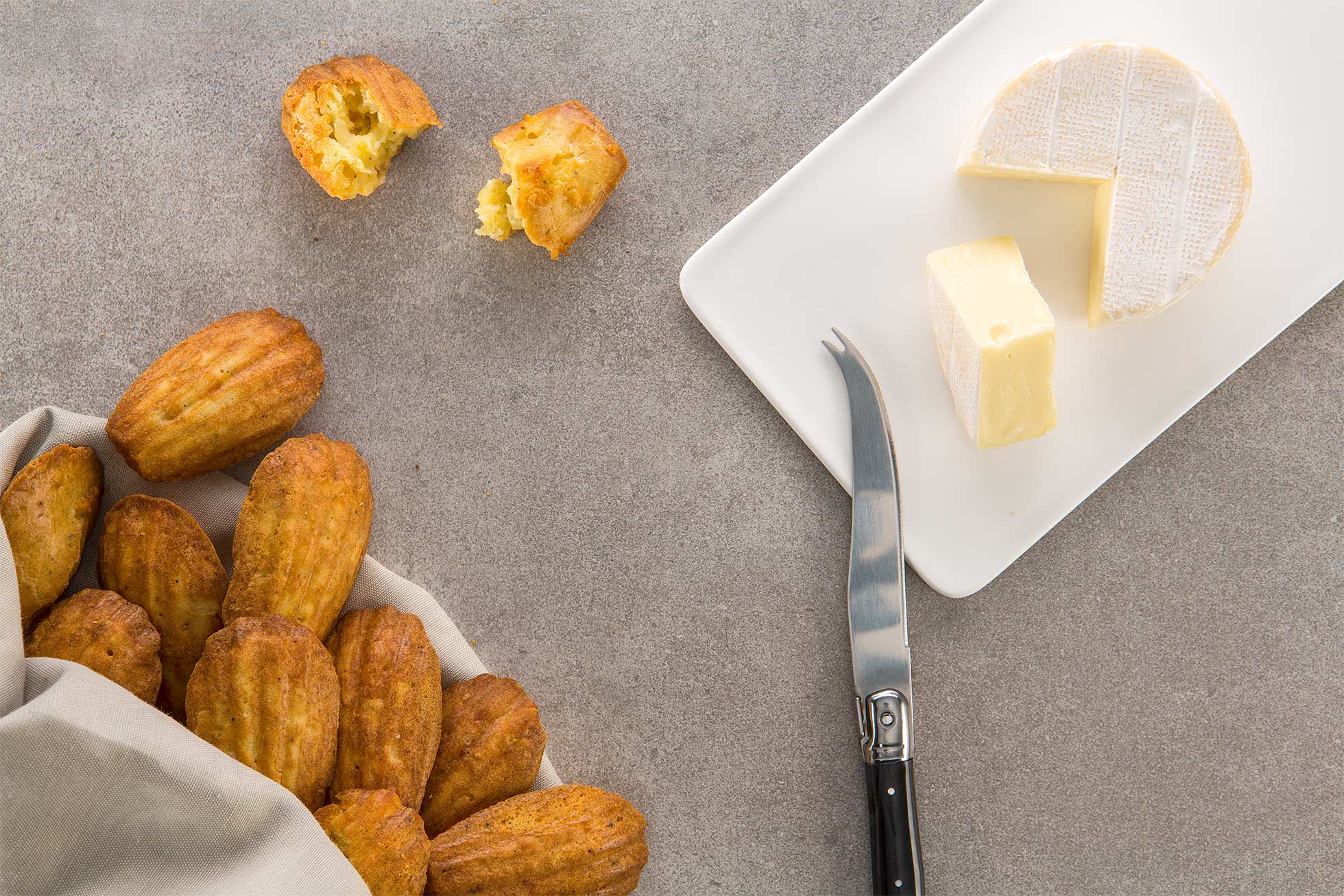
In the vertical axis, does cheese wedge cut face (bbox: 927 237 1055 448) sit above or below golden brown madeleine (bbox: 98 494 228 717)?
below

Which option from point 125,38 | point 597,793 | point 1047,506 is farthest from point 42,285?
point 1047,506

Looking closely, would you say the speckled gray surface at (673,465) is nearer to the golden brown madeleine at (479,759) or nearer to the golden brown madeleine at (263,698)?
the golden brown madeleine at (479,759)

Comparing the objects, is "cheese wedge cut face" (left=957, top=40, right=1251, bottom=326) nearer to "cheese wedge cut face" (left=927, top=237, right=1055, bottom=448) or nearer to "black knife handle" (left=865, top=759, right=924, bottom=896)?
"cheese wedge cut face" (left=927, top=237, right=1055, bottom=448)

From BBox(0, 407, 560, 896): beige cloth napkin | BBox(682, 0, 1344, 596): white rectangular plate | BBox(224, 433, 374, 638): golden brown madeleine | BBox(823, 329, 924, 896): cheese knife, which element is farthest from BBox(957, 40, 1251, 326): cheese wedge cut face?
BBox(0, 407, 560, 896): beige cloth napkin

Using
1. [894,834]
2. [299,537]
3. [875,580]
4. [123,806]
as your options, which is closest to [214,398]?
[299,537]

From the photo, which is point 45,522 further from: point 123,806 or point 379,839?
point 379,839

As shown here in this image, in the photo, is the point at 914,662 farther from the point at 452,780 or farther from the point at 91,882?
the point at 91,882
